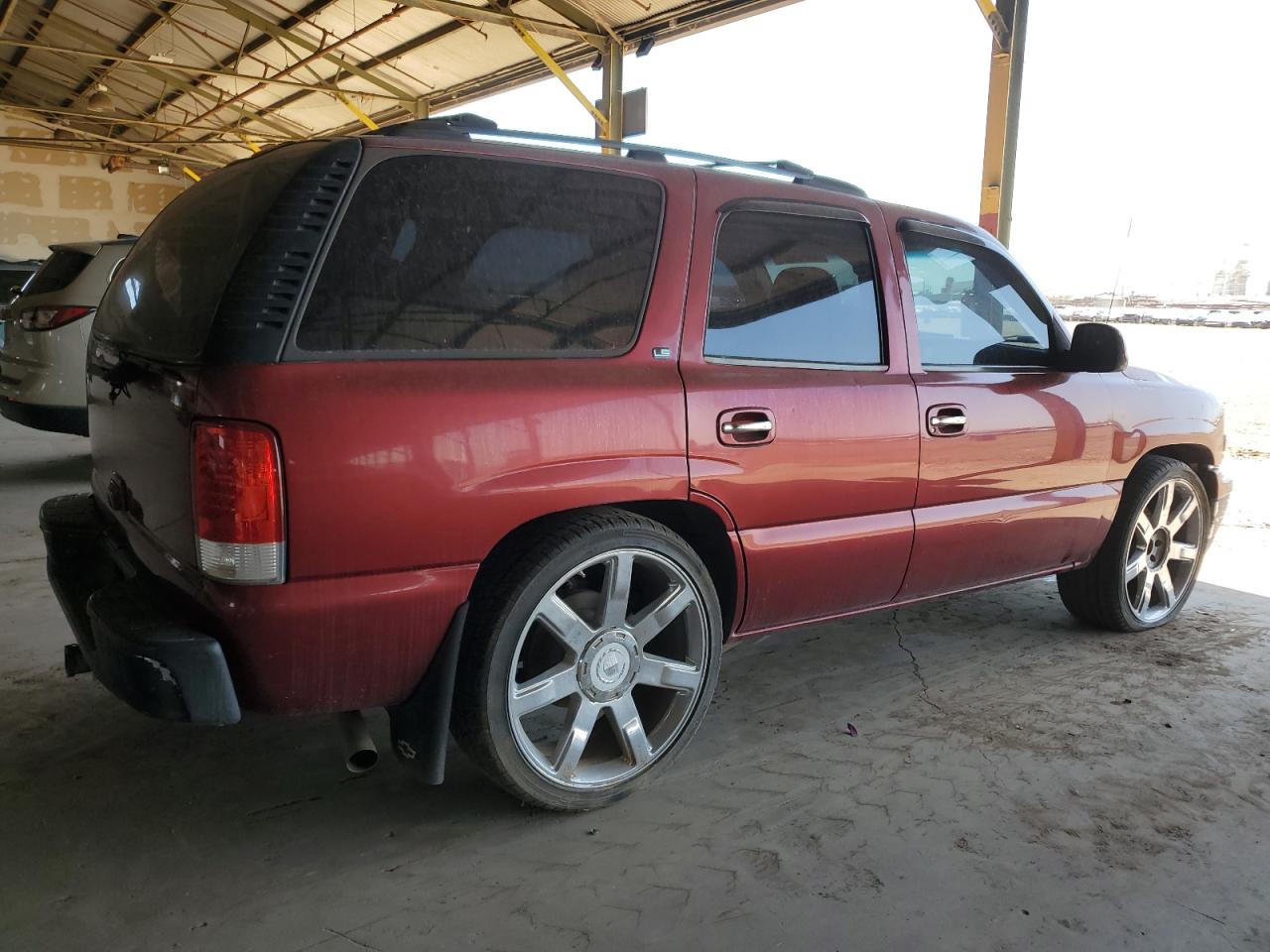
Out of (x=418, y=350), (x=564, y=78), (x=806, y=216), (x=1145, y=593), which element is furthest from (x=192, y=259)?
(x=564, y=78)

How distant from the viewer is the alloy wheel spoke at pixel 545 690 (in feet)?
7.33

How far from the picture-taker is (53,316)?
5.75 metres

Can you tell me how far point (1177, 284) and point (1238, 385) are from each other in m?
3.52

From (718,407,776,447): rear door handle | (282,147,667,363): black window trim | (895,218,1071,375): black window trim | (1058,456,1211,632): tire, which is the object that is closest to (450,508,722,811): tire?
(718,407,776,447): rear door handle

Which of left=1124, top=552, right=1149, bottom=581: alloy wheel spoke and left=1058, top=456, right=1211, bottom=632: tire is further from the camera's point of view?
left=1124, top=552, right=1149, bottom=581: alloy wheel spoke

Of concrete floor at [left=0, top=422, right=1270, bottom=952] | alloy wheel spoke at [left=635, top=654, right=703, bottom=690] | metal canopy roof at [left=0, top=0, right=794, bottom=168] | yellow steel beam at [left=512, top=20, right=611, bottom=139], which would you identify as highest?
metal canopy roof at [left=0, top=0, right=794, bottom=168]

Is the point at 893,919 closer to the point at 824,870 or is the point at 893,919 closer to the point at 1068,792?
the point at 824,870

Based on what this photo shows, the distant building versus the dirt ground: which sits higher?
the distant building

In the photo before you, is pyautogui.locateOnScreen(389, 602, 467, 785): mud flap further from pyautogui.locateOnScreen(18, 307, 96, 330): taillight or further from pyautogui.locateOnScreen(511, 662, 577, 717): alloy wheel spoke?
pyautogui.locateOnScreen(18, 307, 96, 330): taillight

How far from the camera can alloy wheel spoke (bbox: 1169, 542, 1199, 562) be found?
3951mm

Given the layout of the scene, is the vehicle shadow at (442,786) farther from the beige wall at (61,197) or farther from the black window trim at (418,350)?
the beige wall at (61,197)

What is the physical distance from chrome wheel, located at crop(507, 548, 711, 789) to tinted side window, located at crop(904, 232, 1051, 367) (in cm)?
120

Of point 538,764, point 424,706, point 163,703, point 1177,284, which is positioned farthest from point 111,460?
point 1177,284

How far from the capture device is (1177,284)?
14977mm
